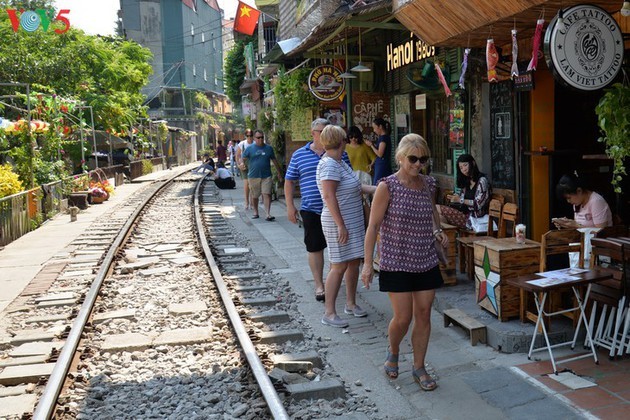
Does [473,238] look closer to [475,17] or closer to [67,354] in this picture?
[475,17]

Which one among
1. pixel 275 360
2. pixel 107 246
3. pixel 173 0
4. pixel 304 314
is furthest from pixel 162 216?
pixel 173 0

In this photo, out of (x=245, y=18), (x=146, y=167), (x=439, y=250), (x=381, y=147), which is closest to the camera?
A: (x=439, y=250)

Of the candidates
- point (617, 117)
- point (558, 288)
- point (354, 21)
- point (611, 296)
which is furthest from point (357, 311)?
point (354, 21)

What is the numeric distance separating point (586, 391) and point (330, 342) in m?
2.25

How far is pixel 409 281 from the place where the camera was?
4586mm

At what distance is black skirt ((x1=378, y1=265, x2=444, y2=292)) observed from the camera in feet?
15.0

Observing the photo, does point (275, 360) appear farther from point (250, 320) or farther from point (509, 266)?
point (509, 266)

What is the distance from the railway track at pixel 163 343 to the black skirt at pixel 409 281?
872mm

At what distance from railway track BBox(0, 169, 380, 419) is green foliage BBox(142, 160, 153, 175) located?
25.9 meters

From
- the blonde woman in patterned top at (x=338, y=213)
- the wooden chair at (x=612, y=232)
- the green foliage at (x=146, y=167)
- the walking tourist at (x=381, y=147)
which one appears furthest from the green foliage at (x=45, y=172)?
the green foliage at (x=146, y=167)

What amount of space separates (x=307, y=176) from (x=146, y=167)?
103ft

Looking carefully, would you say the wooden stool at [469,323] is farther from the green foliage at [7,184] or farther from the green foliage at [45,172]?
the green foliage at [45,172]

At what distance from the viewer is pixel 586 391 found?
4.43 metres

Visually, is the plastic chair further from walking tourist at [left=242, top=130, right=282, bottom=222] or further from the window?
walking tourist at [left=242, top=130, right=282, bottom=222]
